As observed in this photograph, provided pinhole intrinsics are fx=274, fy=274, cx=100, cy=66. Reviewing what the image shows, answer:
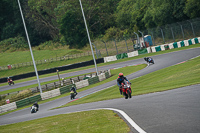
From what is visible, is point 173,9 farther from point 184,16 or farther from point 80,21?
point 80,21

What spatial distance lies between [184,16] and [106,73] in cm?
2939

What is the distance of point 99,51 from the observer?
187 ft

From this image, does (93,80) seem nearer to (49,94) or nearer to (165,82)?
(49,94)

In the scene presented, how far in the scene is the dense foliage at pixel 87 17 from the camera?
59.5 m

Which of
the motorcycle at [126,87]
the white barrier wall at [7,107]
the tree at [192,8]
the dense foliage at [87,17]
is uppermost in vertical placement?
the dense foliage at [87,17]

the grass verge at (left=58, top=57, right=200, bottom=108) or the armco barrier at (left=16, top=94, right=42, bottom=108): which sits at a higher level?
the grass verge at (left=58, top=57, right=200, bottom=108)

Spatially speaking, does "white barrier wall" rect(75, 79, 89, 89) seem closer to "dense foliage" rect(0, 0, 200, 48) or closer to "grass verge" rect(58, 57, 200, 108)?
"grass verge" rect(58, 57, 200, 108)

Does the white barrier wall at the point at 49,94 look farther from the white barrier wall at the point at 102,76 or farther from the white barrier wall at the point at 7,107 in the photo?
the white barrier wall at the point at 102,76

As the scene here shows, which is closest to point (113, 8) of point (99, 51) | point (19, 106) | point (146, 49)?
point (99, 51)

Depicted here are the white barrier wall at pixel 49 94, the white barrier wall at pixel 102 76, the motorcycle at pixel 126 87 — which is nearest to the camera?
the motorcycle at pixel 126 87

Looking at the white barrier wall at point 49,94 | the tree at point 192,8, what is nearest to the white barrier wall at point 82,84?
the white barrier wall at point 49,94

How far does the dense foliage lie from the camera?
5953 centimetres

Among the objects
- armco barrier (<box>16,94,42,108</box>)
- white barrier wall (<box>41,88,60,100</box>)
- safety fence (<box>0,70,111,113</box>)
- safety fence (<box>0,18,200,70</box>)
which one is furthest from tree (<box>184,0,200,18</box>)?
armco barrier (<box>16,94,42,108</box>)

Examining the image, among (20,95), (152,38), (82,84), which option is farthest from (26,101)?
(152,38)
